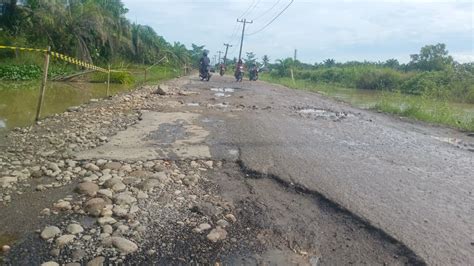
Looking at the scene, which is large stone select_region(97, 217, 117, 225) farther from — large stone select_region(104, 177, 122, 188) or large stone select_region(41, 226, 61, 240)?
large stone select_region(104, 177, 122, 188)

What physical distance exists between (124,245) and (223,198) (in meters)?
1.08

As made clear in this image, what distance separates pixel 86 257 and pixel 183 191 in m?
1.21

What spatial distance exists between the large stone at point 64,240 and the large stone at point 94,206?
0.34m

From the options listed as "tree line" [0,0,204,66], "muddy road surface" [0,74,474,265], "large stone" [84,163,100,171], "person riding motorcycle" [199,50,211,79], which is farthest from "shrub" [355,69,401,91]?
"large stone" [84,163,100,171]

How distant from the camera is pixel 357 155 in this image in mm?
5168

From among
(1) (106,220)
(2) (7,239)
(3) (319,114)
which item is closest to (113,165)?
(1) (106,220)

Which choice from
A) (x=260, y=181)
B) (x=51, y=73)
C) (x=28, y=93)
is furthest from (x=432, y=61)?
(x=260, y=181)

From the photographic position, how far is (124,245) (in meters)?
2.40

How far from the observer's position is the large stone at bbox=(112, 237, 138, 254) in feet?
7.73

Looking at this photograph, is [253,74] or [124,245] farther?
[253,74]

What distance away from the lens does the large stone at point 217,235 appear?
2.58 m

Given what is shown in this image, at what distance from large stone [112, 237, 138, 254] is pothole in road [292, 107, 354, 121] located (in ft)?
22.0

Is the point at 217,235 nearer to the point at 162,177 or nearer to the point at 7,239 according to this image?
the point at 162,177

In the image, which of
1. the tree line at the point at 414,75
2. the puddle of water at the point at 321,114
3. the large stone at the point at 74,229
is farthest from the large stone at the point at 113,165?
the tree line at the point at 414,75
